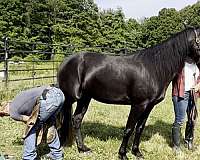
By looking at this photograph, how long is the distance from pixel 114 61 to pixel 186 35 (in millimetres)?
1087

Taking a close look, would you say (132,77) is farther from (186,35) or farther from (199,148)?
(199,148)

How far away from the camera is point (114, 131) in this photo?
633cm

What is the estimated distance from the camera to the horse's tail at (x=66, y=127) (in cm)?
519

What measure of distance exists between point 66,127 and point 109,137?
36.5 inches

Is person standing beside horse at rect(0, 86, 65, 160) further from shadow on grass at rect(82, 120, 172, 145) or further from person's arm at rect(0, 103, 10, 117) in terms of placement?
shadow on grass at rect(82, 120, 172, 145)

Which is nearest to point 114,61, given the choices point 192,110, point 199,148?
point 192,110

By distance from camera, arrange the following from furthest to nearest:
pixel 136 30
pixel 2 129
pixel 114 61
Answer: pixel 136 30 → pixel 2 129 → pixel 114 61

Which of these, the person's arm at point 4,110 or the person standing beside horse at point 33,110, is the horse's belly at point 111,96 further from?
the person's arm at point 4,110

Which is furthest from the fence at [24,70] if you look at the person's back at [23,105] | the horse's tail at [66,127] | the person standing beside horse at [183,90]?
the person standing beside horse at [183,90]

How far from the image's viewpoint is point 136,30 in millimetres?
49719

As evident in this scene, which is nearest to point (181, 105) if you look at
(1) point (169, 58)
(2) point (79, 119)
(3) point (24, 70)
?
(1) point (169, 58)

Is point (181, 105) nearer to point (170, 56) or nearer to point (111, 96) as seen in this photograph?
point (170, 56)

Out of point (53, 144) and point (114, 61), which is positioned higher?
point (114, 61)

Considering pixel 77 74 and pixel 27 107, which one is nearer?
pixel 27 107
